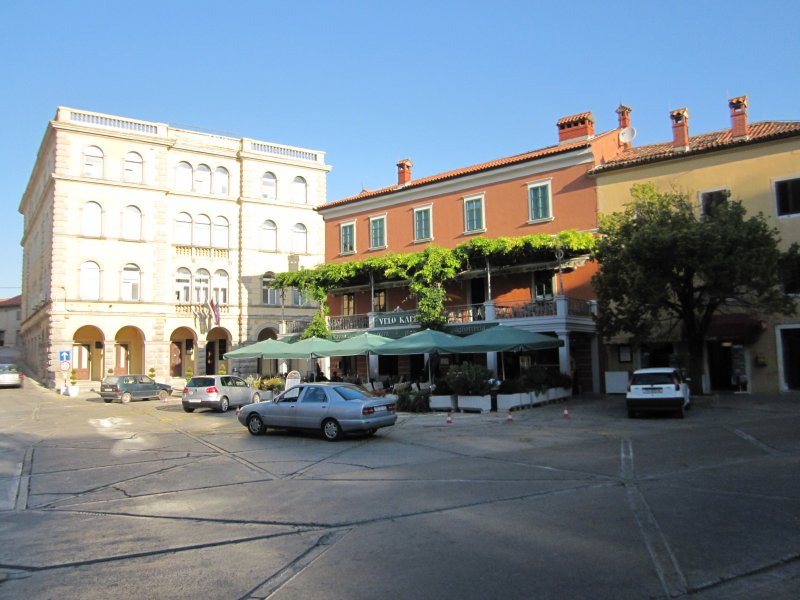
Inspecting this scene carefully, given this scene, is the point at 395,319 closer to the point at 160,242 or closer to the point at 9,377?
the point at 160,242

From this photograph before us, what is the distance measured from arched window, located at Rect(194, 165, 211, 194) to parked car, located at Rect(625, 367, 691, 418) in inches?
1390

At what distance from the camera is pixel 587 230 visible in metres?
26.6

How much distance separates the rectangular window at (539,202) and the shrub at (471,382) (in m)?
9.82

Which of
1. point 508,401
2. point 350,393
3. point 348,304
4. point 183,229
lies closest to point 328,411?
point 350,393

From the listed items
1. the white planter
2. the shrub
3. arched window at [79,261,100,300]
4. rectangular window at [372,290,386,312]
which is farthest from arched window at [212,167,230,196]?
the white planter

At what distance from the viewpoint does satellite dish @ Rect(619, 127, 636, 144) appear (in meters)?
29.8

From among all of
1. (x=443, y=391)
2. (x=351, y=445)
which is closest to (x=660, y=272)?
(x=443, y=391)

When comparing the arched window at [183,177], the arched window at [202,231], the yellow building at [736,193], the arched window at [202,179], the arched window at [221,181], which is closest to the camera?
the yellow building at [736,193]

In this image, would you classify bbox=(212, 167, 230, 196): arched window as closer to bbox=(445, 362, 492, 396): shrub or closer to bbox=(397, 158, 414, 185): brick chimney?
bbox=(397, 158, 414, 185): brick chimney

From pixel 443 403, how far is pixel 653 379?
694 centimetres

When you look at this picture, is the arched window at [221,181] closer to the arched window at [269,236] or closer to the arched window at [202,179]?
the arched window at [202,179]

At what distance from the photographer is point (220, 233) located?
1767 inches

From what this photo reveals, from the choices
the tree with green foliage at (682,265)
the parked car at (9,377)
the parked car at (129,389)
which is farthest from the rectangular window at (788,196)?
the parked car at (9,377)

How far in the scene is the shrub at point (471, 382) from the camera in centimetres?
2083
